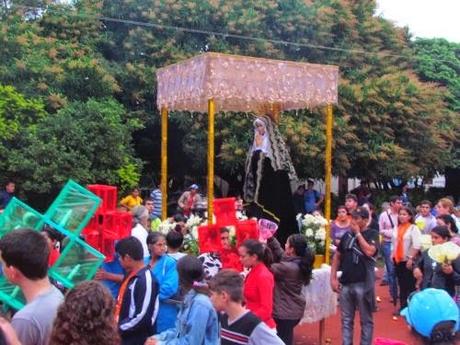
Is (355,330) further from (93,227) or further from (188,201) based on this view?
(188,201)

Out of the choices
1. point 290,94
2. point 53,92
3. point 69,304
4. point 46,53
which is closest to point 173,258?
point 69,304

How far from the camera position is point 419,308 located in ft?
9.32

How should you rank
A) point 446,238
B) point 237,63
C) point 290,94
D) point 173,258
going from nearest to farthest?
point 173,258 < point 446,238 < point 237,63 < point 290,94

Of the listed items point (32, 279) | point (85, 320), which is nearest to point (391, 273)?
point (32, 279)

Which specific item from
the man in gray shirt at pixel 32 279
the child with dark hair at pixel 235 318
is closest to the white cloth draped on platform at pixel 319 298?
the child with dark hair at pixel 235 318

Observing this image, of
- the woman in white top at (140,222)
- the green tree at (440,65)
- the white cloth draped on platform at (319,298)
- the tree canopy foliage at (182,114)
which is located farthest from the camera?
the green tree at (440,65)

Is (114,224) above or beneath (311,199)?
above

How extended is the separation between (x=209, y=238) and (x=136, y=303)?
2587 millimetres

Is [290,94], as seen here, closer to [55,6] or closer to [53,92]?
[53,92]

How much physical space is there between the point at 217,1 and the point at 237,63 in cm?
1195

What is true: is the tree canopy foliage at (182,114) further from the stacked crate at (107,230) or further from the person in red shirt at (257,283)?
the person in red shirt at (257,283)

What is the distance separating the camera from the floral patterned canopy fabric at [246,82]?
25.5ft

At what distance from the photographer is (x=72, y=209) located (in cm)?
486

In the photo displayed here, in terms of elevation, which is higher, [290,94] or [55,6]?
[55,6]
